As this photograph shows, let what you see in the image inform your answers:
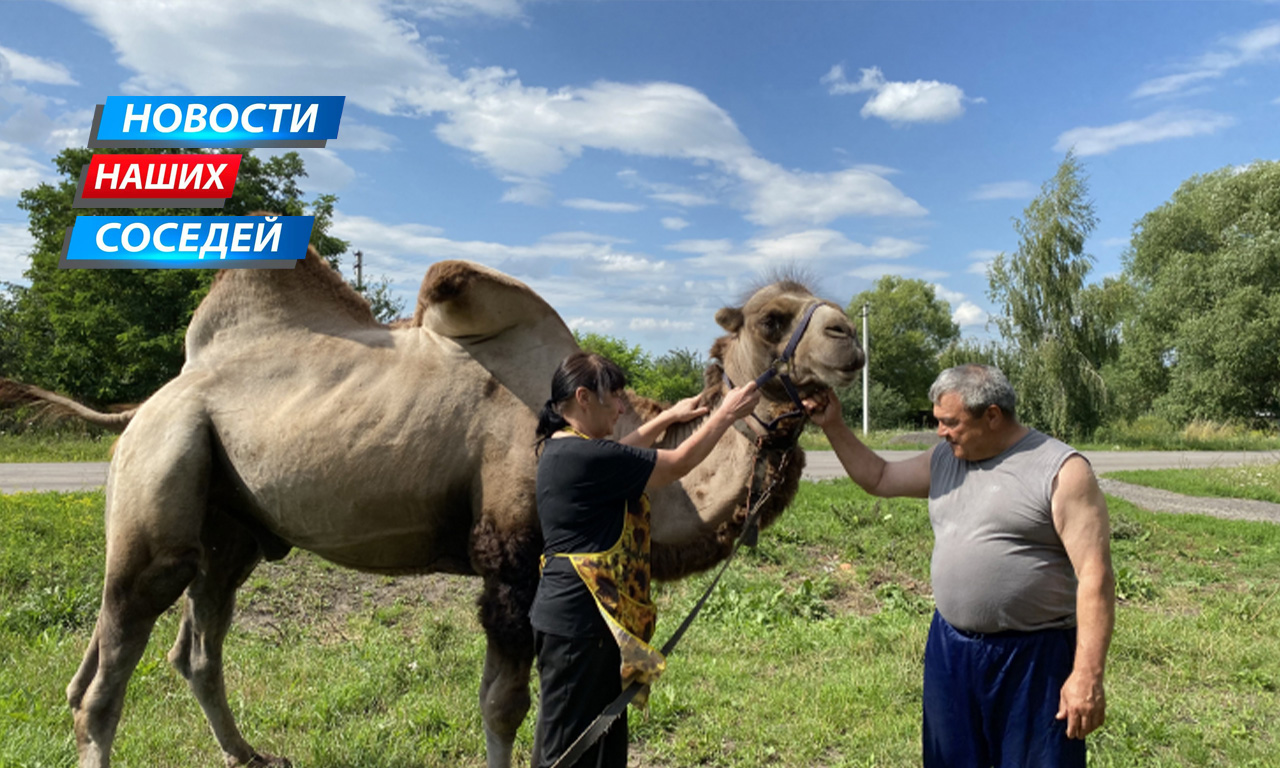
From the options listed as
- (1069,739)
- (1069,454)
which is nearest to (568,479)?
(1069,454)

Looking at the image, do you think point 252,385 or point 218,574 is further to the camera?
point 218,574

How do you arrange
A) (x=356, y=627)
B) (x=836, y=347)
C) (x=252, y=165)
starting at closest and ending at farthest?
(x=836, y=347), (x=356, y=627), (x=252, y=165)

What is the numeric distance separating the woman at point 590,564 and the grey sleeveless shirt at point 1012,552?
1.01 m

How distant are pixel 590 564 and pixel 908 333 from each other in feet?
211

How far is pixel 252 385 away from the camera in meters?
4.21

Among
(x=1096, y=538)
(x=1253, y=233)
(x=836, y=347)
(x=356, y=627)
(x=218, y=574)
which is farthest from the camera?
(x=1253, y=233)

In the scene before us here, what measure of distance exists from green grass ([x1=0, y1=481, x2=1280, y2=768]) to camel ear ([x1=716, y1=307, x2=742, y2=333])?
91.5 inches

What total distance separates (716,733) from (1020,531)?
2559 mm

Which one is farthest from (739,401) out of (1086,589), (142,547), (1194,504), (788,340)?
(1194,504)

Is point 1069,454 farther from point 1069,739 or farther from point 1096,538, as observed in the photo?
point 1069,739

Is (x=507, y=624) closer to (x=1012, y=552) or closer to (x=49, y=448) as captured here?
(x=1012, y=552)

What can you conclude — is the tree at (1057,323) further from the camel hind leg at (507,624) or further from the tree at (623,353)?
the camel hind leg at (507,624)
